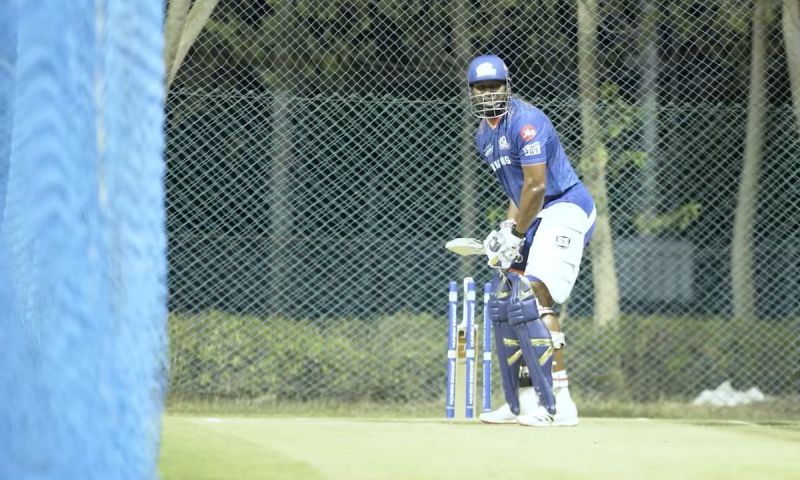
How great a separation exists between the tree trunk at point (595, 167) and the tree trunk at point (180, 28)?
117 inches

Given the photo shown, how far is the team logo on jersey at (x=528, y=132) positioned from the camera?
525cm

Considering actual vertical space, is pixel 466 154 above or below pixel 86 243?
above


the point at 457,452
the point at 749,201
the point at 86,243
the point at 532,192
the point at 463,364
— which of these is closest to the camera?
the point at 86,243

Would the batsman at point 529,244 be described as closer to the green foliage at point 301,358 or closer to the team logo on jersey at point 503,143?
the team logo on jersey at point 503,143

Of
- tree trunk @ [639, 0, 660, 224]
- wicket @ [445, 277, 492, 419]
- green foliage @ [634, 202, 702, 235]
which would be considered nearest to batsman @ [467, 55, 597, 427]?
wicket @ [445, 277, 492, 419]

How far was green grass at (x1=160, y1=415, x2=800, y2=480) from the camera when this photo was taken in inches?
144

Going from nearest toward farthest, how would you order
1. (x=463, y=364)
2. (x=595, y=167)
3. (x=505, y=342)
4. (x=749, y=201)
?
(x=505, y=342) → (x=463, y=364) → (x=595, y=167) → (x=749, y=201)

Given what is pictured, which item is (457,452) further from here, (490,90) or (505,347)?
(490,90)

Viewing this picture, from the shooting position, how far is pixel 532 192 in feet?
17.1

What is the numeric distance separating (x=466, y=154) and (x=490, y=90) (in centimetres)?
379

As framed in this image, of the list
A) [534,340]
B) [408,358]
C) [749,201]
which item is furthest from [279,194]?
[534,340]

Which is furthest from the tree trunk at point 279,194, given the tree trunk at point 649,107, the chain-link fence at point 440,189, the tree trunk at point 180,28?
the tree trunk at point 649,107

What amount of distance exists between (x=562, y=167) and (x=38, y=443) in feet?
11.9

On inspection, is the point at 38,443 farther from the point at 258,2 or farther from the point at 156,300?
the point at 258,2
